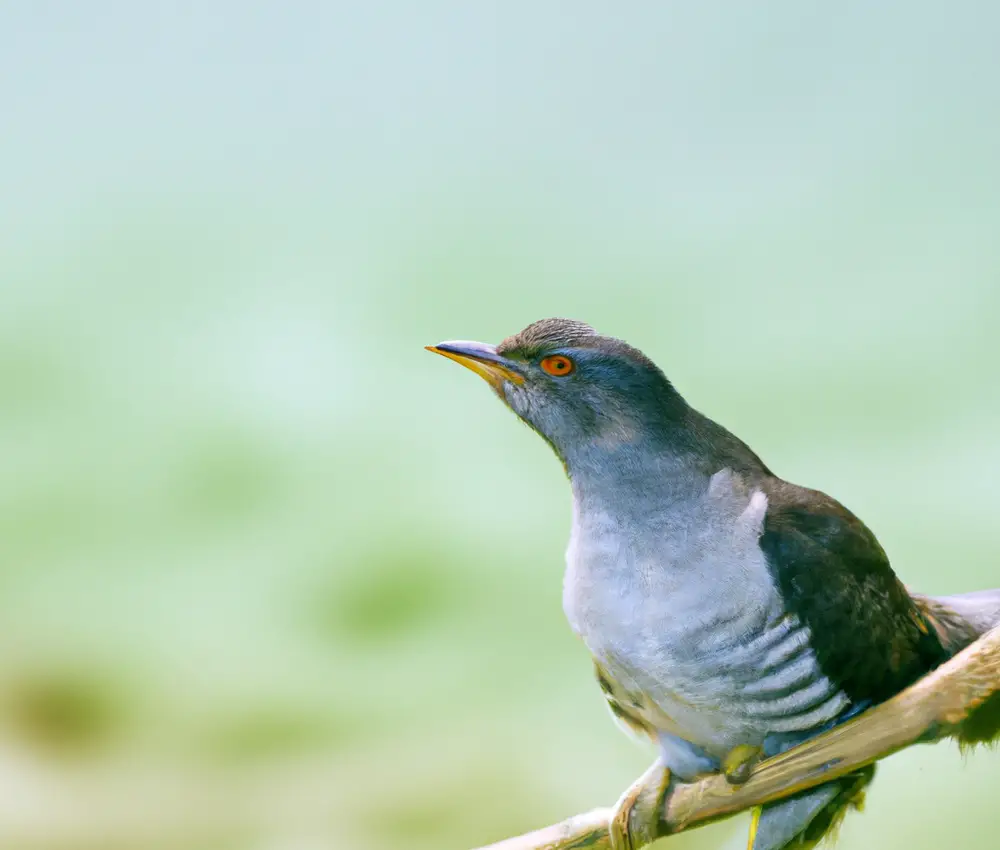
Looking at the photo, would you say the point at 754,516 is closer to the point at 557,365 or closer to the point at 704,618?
the point at 704,618

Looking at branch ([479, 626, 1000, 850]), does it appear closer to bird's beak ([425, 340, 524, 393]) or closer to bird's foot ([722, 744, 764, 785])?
bird's foot ([722, 744, 764, 785])

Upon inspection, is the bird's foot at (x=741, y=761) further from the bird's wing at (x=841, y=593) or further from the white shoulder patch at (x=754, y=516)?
the white shoulder patch at (x=754, y=516)

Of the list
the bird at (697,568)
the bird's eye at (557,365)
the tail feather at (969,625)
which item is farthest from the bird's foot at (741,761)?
the bird's eye at (557,365)

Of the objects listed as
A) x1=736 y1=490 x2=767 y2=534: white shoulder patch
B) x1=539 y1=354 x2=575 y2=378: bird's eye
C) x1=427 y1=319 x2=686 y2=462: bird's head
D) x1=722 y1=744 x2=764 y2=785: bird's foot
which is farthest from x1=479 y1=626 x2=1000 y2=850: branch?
x1=539 y1=354 x2=575 y2=378: bird's eye

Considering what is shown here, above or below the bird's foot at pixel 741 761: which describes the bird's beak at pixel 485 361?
above

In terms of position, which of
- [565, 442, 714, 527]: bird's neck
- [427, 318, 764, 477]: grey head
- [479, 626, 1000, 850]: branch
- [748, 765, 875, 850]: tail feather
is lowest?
[748, 765, 875, 850]: tail feather

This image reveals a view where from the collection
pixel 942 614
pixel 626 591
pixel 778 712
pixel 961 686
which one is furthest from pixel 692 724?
pixel 942 614

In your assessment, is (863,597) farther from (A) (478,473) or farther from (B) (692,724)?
(A) (478,473)
